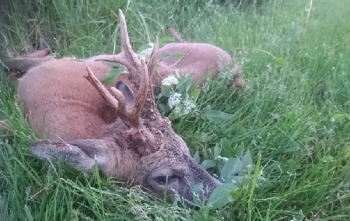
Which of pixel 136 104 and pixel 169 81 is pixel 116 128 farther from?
pixel 169 81

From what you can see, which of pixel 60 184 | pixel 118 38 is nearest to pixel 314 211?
pixel 60 184

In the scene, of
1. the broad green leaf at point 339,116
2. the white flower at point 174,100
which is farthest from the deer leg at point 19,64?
the broad green leaf at point 339,116

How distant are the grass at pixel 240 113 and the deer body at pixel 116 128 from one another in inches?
4.4

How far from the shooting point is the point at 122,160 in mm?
3434

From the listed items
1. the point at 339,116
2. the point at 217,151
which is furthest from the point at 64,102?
the point at 339,116

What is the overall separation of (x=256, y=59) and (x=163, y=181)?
6.49 feet

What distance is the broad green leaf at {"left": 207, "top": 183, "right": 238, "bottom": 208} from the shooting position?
321cm

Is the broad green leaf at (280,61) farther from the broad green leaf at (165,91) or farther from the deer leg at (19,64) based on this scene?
the deer leg at (19,64)

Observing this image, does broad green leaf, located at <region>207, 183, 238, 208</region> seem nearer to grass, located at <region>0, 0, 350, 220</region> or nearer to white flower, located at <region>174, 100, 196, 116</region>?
grass, located at <region>0, 0, 350, 220</region>

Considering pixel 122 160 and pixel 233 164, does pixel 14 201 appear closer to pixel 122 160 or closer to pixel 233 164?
pixel 122 160

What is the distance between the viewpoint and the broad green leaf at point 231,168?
140 inches

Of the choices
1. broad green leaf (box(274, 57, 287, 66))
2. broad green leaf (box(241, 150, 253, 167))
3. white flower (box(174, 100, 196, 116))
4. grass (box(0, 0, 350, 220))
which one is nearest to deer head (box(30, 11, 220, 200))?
grass (box(0, 0, 350, 220))

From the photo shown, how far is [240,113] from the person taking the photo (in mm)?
4168

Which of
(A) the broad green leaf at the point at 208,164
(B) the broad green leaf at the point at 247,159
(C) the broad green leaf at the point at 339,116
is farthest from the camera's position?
(C) the broad green leaf at the point at 339,116
